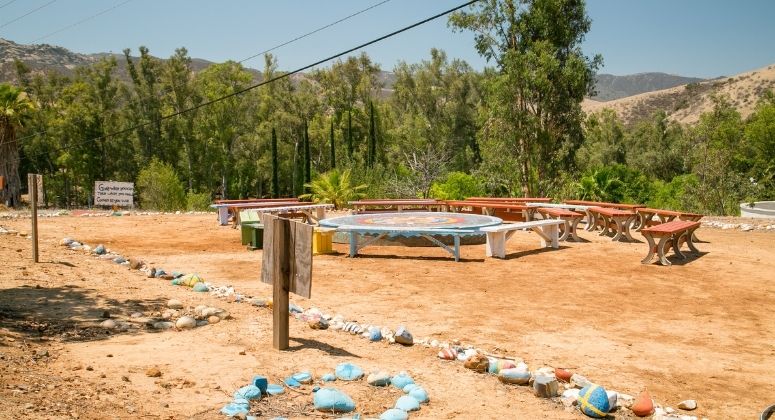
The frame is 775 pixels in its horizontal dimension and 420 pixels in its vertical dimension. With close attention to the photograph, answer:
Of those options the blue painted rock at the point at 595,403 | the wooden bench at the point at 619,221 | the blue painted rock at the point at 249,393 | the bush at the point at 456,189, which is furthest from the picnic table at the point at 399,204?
the blue painted rock at the point at 595,403

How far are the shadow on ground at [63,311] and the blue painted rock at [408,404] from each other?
294cm

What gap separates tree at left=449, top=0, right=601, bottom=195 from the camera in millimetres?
22375

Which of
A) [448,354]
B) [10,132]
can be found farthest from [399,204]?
[10,132]

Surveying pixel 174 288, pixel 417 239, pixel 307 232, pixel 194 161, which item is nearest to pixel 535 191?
pixel 417 239

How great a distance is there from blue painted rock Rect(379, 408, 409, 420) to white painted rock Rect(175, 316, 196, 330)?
277cm

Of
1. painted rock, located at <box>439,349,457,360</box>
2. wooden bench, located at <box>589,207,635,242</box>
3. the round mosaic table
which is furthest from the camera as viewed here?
wooden bench, located at <box>589,207,635,242</box>

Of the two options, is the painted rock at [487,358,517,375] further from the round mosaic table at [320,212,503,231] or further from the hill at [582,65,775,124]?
the hill at [582,65,775,124]

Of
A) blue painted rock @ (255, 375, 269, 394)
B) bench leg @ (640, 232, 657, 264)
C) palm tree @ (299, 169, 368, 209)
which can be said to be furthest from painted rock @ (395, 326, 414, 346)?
palm tree @ (299, 169, 368, 209)

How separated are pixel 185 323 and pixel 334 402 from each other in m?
2.51

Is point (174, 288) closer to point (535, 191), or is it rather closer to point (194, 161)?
point (535, 191)

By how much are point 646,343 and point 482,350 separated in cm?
158

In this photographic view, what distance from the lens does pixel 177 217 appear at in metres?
19.5

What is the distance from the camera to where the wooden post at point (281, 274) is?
16.3 feet

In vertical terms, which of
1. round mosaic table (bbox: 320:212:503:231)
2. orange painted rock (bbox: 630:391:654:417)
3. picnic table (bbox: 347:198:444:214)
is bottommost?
orange painted rock (bbox: 630:391:654:417)
